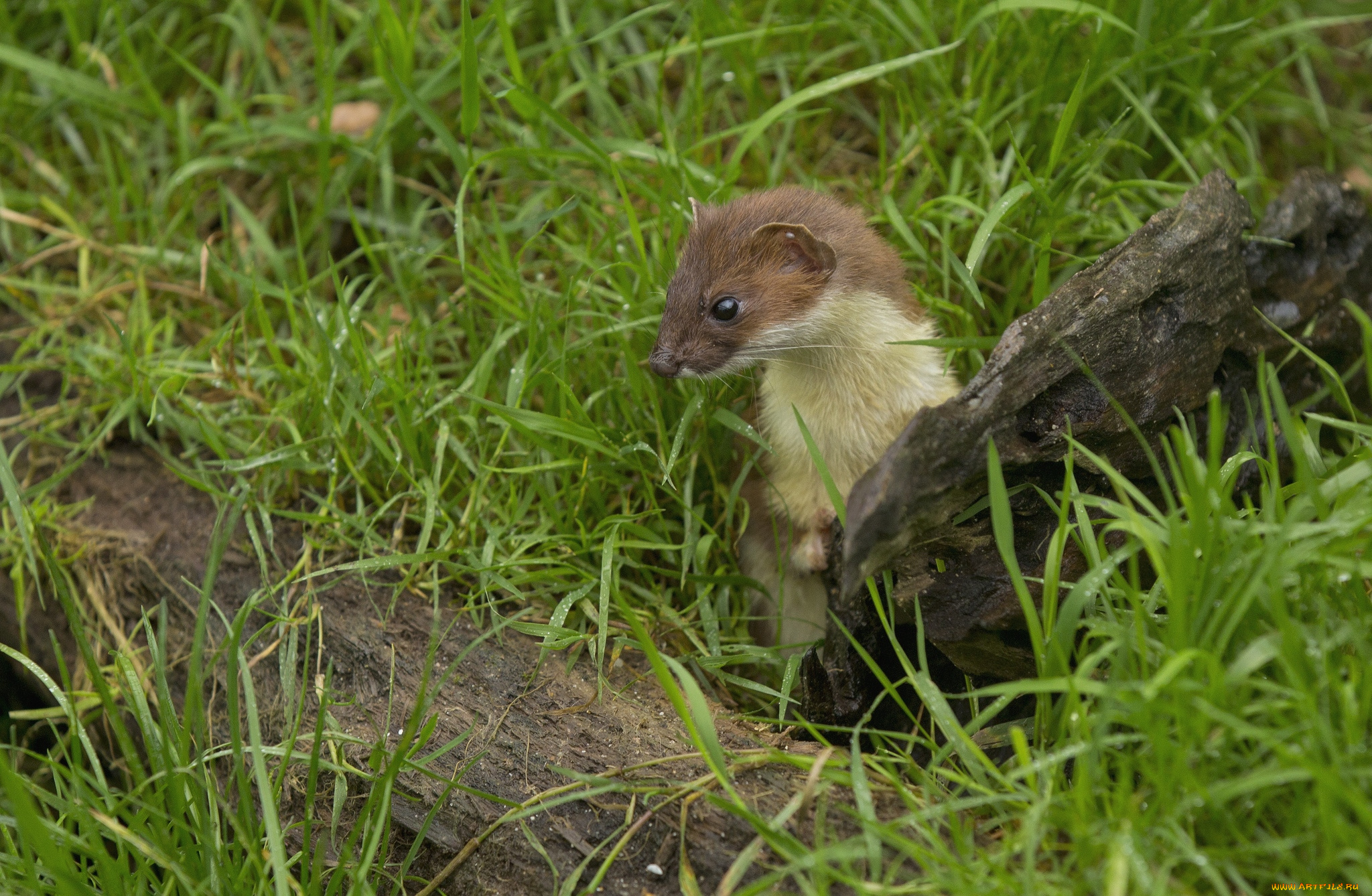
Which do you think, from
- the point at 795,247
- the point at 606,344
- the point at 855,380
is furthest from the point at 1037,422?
the point at 606,344

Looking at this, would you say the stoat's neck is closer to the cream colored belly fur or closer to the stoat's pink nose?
the cream colored belly fur

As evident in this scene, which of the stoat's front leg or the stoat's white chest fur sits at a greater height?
the stoat's white chest fur

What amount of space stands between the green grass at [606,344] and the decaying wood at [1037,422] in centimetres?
23

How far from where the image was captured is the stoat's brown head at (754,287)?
3.40m

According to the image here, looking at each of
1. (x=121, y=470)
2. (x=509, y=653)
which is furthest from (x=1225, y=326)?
(x=121, y=470)

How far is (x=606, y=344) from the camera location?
4.02 meters

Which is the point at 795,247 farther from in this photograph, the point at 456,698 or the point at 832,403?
the point at 456,698

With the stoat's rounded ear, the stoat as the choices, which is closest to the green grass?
the stoat

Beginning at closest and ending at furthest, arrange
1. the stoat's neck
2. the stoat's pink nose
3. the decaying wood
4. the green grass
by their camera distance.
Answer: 1. the green grass
2. the decaying wood
3. the stoat's pink nose
4. the stoat's neck

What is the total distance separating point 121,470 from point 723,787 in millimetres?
2811

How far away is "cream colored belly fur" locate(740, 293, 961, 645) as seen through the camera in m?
3.48

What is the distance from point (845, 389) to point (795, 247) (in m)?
0.49

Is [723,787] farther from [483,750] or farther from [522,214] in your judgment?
[522,214]

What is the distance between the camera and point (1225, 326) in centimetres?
333
